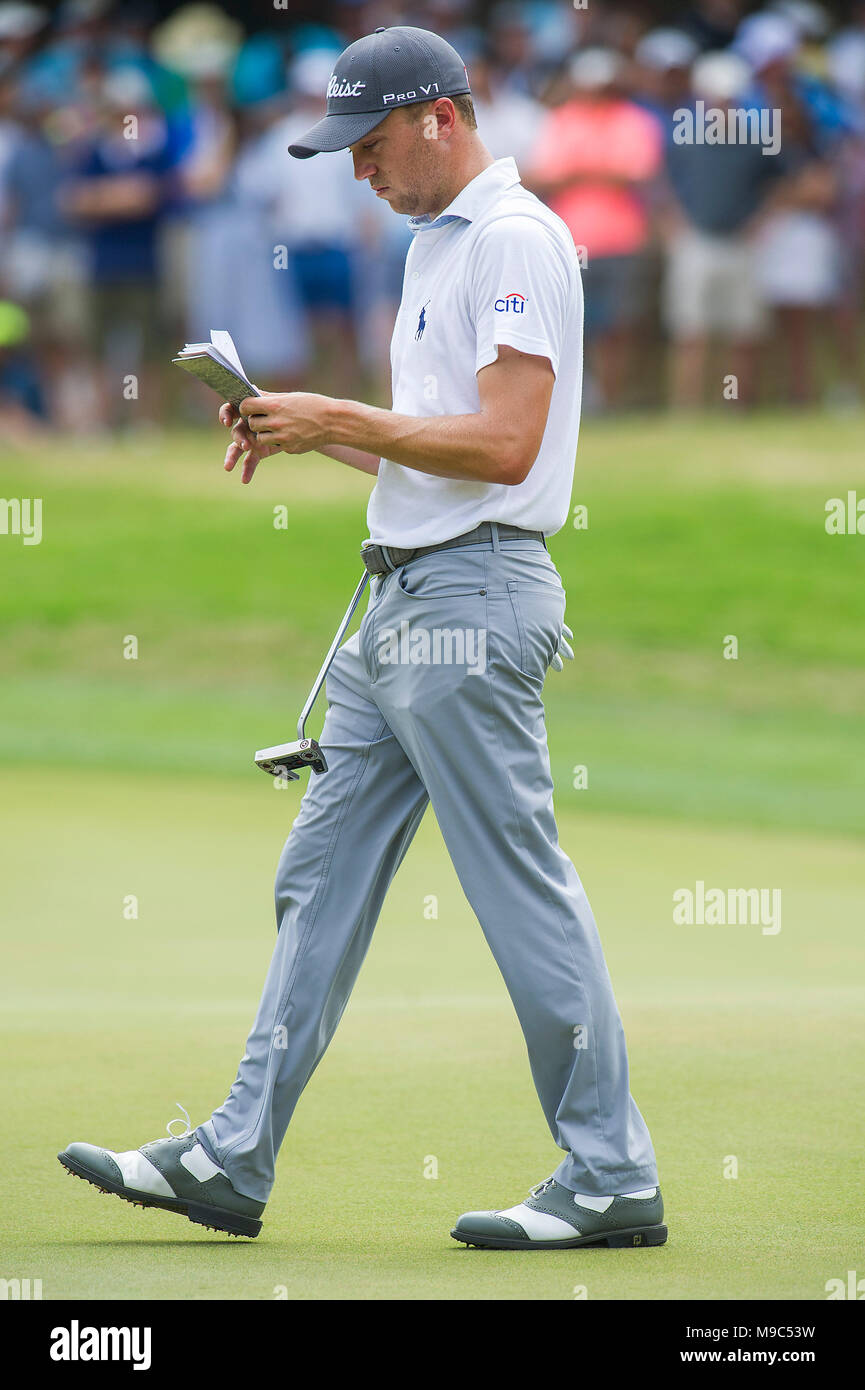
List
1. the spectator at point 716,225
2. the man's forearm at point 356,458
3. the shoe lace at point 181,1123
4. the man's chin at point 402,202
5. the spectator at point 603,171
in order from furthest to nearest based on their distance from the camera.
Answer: the spectator at point 716,225, the spectator at point 603,171, the man's forearm at point 356,458, the shoe lace at point 181,1123, the man's chin at point 402,202

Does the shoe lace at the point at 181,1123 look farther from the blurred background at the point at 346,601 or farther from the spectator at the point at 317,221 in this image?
the spectator at the point at 317,221

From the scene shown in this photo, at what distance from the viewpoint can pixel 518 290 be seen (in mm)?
3424

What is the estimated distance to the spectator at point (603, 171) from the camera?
42.9 ft

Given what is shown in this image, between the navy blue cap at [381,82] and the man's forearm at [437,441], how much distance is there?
18.4 inches

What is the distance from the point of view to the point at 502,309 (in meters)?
3.42

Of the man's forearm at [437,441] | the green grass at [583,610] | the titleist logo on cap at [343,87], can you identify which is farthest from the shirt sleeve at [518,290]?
the green grass at [583,610]

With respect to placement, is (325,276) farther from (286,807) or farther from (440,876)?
(440,876)

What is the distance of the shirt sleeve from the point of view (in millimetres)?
3406

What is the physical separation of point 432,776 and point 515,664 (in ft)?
0.80

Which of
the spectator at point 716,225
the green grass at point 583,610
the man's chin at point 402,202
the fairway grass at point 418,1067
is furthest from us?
the spectator at point 716,225

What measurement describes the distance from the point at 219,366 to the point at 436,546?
0.48 metres

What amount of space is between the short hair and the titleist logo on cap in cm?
9

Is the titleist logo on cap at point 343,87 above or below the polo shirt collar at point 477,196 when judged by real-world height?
above

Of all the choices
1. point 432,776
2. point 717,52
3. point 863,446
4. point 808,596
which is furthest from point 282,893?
point 717,52
